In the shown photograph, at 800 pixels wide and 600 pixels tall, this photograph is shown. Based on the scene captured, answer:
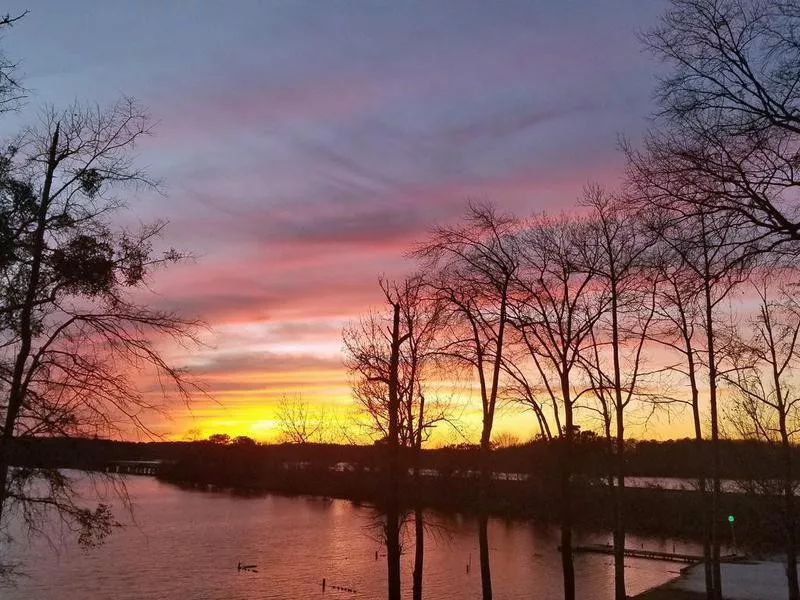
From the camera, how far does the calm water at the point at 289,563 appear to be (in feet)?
145

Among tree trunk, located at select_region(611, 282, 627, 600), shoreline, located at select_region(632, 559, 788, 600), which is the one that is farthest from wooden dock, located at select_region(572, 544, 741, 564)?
tree trunk, located at select_region(611, 282, 627, 600)

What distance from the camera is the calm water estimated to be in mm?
44125

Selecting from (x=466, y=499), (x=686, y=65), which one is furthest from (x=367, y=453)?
(x=466, y=499)

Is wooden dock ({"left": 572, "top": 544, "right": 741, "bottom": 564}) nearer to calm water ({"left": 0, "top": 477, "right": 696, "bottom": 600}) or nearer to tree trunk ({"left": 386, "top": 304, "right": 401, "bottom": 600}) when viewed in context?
calm water ({"left": 0, "top": 477, "right": 696, "bottom": 600})

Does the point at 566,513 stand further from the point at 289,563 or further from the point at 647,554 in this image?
the point at 647,554

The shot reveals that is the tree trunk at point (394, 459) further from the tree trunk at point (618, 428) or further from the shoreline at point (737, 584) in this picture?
the shoreline at point (737, 584)

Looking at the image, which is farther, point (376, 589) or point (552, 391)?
point (376, 589)

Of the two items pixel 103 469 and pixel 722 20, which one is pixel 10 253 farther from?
pixel 722 20

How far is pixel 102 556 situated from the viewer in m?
54.3

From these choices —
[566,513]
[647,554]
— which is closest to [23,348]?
[566,513]

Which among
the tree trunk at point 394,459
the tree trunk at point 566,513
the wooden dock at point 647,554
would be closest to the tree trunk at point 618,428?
the tree trunk at point 566,513

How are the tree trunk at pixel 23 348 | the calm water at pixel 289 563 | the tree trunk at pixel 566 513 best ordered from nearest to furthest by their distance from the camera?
the tree trunk at pixel 23 348 → the tree trunk at pixel 566 513 → the calm water at pixel 289 563

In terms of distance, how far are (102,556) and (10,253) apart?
5183 cm

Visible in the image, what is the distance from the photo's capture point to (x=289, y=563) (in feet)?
179
